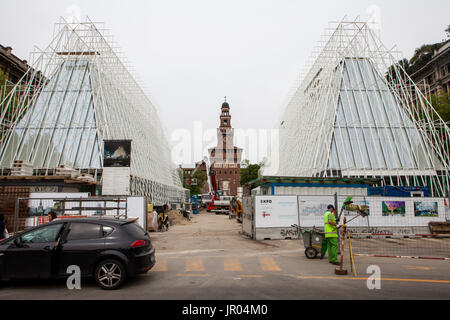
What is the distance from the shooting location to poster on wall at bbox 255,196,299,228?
16062mm

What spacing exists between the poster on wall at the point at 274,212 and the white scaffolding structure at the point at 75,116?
1393cm

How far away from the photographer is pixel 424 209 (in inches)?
693

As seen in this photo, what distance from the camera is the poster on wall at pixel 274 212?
16.1 meters

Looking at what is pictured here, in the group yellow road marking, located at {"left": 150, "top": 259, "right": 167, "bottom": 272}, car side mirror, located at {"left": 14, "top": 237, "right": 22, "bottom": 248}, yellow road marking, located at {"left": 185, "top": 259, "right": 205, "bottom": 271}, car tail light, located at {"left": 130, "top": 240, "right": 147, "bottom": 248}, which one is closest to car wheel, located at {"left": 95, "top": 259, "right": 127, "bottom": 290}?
car tail light, located at {"left": 130, "top": 240, "right": 147, "bottom": 248}

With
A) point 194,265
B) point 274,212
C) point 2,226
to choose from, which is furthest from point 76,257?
point 274,212

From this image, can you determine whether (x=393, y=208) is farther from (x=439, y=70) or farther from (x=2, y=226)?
(x=439, y=70)

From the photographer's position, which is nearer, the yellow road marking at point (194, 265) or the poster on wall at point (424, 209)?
the yellow road marking at point (194, 265)

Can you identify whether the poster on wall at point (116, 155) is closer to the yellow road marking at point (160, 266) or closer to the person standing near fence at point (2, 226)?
the person standing near fence at point (2, 226)

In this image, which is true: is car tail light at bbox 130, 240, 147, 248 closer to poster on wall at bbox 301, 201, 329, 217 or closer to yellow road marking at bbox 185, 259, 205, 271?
yellow road marking at bbox 185, 259, 205, 271

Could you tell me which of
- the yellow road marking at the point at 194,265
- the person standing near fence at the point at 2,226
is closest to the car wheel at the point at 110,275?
the yellow road marking at the point at 194,265

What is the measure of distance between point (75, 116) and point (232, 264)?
2457cm

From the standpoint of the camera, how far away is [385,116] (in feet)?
96.1

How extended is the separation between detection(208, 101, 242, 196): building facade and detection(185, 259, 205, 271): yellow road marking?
97.5 m

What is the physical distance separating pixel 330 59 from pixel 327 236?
3007 centimetres
